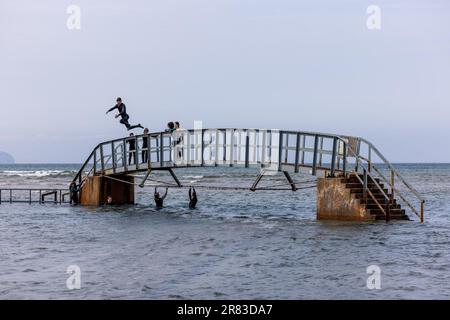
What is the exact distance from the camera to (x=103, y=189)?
3325cm

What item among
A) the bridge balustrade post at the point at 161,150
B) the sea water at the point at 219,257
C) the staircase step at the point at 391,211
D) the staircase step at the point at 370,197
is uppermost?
the bridge balustrade post at the point at 161,150

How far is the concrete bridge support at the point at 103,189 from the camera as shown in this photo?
33.0 metres

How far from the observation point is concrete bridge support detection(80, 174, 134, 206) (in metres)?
33.0

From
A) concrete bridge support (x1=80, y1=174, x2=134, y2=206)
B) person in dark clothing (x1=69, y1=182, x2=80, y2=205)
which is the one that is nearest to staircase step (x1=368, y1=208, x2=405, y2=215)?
concrete bridge support (x1=80, y1=174, x2=134, y2=206)

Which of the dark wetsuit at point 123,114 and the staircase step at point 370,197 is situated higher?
the dark wetsuit at point 123,114

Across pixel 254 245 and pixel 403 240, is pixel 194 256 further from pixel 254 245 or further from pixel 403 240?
pixel 403 240

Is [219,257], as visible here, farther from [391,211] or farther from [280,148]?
[280,148]

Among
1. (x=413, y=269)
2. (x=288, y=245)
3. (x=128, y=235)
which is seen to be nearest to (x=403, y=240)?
(x=288, y=245)

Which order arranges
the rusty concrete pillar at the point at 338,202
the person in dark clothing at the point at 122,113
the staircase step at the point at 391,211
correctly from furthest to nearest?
the person in dark clothing at the point at 122,113 < the staircase step at the point at 391,211 < the rusty concrete pillar at the point at 338,202

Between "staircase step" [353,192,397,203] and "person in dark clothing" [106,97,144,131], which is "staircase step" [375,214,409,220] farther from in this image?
"person in dark clothing" [106,97,144,131]

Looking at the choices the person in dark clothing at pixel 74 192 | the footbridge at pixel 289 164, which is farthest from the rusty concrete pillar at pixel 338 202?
the person in dark clothing at pixel 74 192

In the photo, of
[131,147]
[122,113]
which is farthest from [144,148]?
[122,113]

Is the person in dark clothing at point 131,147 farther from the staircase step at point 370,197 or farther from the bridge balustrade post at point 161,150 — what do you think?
the staircase step at point 370,197
